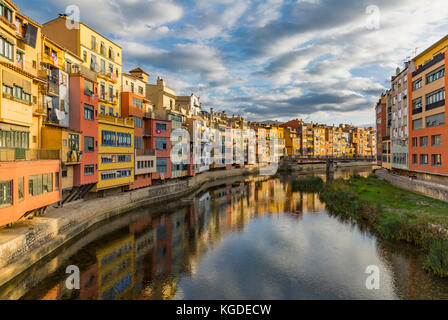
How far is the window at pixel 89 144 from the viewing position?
108 feet

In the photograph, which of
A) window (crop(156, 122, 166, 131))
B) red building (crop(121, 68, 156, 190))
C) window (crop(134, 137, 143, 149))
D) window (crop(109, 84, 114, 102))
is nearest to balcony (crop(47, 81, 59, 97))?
window (crop(109, 84, 114, 102))

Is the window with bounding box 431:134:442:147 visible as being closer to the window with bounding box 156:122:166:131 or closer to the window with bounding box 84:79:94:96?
the window with bounding box 156:122:166:131

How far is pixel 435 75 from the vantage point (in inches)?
1670

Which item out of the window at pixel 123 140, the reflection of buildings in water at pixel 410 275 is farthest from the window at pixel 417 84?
the window at pixel 123 140

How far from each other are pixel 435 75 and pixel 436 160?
39.5ft

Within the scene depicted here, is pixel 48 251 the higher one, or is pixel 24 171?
pixel 24 171

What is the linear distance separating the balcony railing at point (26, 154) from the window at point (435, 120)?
4705cm

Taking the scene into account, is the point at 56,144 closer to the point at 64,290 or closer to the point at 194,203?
the point at 64,290

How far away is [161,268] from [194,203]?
83.6ft

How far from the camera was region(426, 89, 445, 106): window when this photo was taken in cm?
4047

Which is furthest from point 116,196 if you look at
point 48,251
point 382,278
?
point 382,278

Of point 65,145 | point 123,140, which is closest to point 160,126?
point 123,140

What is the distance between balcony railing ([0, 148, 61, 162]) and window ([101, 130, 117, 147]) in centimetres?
925
